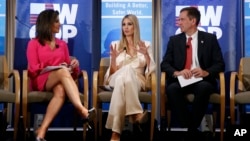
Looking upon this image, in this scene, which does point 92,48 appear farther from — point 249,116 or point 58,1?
point 249,116

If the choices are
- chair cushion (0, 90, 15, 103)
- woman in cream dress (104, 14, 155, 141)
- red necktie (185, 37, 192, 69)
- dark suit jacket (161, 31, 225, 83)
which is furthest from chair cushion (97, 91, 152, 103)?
chair cushion (0, 90, 15, 103)

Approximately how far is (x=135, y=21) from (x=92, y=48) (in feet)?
3.21

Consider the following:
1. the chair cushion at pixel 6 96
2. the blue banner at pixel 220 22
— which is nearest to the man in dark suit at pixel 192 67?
the blue banner at pixel 220 22

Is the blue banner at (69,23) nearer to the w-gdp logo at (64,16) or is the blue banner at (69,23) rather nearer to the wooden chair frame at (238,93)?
the w-gdp logo at (64,16)

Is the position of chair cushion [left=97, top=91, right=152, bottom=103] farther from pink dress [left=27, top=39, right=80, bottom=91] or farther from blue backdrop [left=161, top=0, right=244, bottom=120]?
blue backdrop [left=161, top=0, right=244, bottom=120]

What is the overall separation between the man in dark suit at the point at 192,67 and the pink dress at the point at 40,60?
3.56 ft

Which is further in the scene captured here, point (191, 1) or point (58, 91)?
point (191, 1)

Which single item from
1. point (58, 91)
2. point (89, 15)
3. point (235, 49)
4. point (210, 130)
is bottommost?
point (210, 130)

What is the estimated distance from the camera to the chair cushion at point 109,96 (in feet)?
14.8

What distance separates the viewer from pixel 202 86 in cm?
440

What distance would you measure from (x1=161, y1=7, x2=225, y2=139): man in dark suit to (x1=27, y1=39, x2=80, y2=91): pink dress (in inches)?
42.7

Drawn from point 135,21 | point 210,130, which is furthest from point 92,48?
point 210,130

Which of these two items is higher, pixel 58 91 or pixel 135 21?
pixel 135 21

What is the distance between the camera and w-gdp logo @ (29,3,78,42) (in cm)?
568
